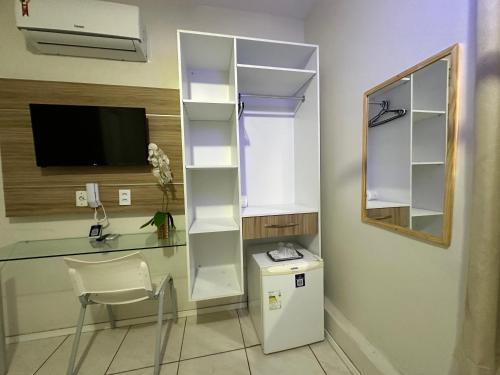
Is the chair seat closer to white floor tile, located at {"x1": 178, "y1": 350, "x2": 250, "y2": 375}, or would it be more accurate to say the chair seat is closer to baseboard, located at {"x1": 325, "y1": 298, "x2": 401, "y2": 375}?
white floor tile, located at {"x1": 178, "y1": 350, "x2": 250, "y2": 375}

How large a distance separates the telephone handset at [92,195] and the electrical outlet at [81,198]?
0.08 meters

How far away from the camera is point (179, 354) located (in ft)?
4.62

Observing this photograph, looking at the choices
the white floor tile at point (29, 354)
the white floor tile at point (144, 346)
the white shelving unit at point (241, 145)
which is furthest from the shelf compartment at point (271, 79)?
the white floor tile at point (29, 354)

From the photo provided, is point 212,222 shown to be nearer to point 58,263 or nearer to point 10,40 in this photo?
point 58,263

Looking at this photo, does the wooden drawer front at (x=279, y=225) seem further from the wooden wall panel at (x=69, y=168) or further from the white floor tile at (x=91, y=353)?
the white floor tile at (x=91, y=353)

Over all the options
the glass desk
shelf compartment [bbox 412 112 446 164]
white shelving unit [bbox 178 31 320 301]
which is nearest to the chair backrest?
the glass desk

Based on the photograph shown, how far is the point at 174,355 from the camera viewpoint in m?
1.40

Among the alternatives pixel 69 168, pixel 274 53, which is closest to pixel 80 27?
pixel 69 168

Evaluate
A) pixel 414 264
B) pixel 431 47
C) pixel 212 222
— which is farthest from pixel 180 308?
pixel 431 47

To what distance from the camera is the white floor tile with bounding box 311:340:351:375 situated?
1252mm

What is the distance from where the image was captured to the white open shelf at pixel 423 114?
2.76 feet

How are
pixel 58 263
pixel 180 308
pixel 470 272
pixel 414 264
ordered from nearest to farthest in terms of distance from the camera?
pixel 470 272, pixel 414 264, pixel 58 263, pixel 180 308

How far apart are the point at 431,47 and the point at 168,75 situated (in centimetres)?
163

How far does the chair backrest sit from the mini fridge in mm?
717
